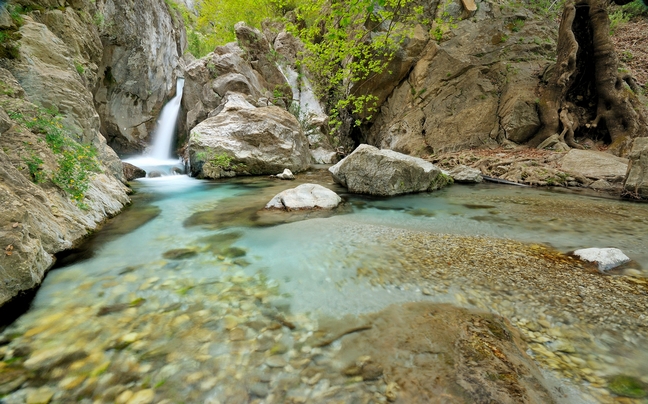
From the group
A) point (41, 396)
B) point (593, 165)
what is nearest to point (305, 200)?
point (41, 396)

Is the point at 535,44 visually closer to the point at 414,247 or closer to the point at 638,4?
the point at 638,4

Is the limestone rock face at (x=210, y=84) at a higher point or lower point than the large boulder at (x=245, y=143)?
higher

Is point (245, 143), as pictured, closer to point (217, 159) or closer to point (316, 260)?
point (217, 159)

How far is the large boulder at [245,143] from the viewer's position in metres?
9.98

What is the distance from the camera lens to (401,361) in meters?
1.50

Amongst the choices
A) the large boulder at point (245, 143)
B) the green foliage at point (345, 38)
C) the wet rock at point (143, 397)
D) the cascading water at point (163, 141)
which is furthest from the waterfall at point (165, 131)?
the wet rock at point (143, 397)

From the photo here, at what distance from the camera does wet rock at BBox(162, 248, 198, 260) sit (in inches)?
118

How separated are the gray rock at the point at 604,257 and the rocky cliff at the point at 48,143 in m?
5.30

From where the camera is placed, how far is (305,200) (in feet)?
17.4

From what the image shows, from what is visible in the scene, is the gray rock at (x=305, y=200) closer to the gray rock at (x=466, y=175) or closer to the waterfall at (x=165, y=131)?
the gray rock at (x=466, y=175)

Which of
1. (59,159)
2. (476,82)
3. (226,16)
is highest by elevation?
(226,16)

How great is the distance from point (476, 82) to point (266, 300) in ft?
52.2

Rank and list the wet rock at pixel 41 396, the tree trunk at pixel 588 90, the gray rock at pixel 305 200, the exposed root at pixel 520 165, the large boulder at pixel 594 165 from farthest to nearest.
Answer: the tree trunk at pixel 588 90 → the exposed root at pixel 520 165 → the large boulder at pixel 594 165 → the gray rock at pixel 305 200 → the wet rock at pixel 41 396

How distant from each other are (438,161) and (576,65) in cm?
656
